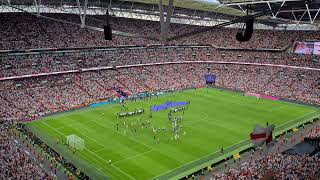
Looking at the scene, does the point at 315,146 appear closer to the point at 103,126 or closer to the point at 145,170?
the point at 145,170

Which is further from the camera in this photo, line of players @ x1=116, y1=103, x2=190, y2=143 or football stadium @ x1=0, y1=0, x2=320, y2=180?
line of players @ x1=116, y1=103, x2=190, y2=143

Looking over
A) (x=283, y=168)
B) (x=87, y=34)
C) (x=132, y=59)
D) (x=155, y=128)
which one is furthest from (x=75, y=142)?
(x=87, y=34)

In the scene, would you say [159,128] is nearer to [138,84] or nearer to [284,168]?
[284,168]

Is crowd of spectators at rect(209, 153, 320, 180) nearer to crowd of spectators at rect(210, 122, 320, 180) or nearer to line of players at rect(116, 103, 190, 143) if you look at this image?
crowd of spectators at rect(210, 122, 320, 180)

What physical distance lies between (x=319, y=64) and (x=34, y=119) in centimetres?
5091

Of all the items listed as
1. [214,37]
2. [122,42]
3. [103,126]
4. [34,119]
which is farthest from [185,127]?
[214,37]

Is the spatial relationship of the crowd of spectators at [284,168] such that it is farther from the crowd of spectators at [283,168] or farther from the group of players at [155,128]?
the group of players at [155,128]

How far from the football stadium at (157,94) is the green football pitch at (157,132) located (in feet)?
0.45

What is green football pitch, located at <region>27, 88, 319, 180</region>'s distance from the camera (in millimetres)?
30047

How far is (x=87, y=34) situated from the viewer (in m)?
67.4

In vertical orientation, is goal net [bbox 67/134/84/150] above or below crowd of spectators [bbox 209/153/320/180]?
below

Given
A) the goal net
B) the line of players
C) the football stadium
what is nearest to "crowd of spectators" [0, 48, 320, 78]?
the football stadium

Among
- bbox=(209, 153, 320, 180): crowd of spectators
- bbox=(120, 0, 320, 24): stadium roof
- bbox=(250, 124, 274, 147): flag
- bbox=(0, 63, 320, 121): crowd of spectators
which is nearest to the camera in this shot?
bbox=(250, 124, 274, 147): flag

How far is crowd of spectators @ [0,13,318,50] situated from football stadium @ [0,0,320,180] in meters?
0.26
